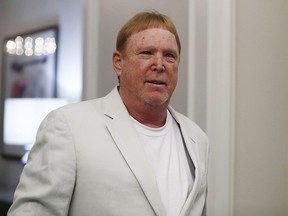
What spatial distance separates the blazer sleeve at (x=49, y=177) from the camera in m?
0.96

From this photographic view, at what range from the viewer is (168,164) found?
114cm

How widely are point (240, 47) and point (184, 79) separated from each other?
0.86 feet

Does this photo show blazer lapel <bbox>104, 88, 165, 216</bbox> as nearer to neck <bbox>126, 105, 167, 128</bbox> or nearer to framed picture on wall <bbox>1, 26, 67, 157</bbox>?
neck <bbox>126, 105, 167, 128</bbox>

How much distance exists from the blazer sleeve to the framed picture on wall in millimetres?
2173

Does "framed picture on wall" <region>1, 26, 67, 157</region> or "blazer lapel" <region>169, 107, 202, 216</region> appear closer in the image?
"blazer lapel" <region>169, 107, 202, 216</region>

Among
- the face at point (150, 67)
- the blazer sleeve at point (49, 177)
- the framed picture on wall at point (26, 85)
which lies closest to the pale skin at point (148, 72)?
the face at point (150, 67)

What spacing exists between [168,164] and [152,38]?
365 mm

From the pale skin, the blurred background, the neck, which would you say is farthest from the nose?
the blurred background

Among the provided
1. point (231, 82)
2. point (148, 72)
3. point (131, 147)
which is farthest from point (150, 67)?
point (231, 82)

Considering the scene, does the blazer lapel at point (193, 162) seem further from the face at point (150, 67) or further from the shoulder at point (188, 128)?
the face at point (150, 67)

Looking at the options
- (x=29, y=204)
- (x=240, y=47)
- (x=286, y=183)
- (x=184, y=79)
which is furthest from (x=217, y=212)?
(x=29, y=204)

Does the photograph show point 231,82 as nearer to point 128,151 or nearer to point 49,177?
point 128,151

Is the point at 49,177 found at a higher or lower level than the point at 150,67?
lower

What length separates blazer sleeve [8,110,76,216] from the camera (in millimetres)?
956
